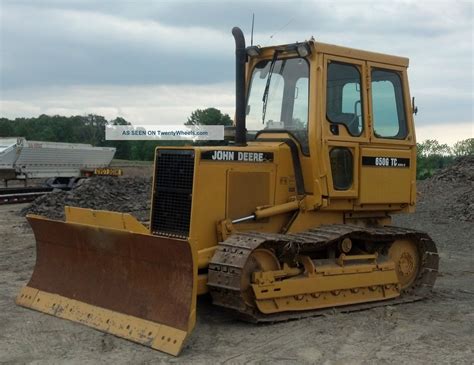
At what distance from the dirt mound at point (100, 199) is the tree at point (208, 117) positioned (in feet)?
8.83

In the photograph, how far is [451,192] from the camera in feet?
60.6

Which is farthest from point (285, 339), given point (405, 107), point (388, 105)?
point (405, 107)

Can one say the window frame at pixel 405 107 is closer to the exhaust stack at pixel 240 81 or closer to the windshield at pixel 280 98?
the windshield at pixel 280 98

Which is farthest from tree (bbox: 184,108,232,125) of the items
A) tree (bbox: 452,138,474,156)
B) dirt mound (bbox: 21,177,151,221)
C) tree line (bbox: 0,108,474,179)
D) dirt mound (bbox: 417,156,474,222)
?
tree (bbox: 452,138,474,156)

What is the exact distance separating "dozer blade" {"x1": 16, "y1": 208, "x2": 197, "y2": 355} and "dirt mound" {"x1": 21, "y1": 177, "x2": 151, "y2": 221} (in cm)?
839

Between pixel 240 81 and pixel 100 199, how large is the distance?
12139 millimetres

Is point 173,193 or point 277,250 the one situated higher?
point 173,193

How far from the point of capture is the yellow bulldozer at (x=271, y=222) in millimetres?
6480

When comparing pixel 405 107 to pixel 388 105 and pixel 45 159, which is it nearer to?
pixel 388 105

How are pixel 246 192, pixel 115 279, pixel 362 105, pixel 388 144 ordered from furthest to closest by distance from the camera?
pixel 388 144 → pixel 362 105 → pixel 246 192 → pixel 115 279

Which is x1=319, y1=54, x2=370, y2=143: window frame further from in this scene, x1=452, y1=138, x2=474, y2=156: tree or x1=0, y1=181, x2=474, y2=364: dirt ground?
x1=452, y1=138, x2=474, y2=156: tree

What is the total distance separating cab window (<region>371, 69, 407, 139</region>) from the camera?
7.95m

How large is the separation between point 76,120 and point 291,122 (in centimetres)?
4081

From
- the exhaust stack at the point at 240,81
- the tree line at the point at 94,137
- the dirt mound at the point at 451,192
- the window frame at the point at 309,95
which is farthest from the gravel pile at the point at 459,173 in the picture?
the exhaust stack at the point at 240,81
